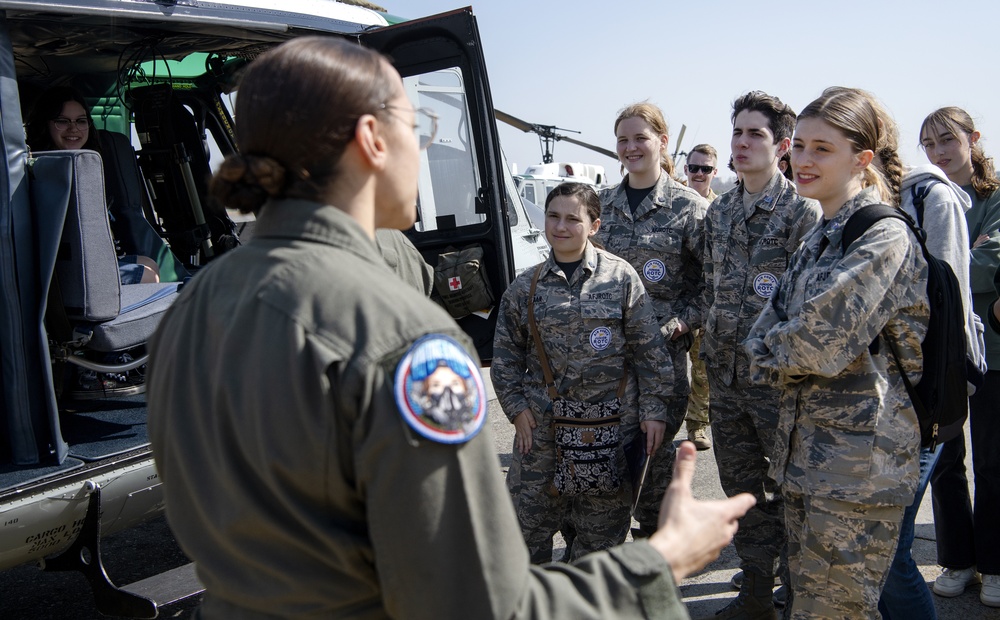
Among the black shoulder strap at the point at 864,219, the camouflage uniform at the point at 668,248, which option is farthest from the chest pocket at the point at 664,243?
the black shoulder strap at the point at 864,219

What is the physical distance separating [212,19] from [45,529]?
1887 millimetres

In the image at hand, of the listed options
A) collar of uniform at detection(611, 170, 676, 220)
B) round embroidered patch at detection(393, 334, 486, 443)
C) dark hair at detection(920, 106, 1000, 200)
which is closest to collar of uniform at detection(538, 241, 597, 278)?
collar of uniform at detection(611, 170, 676, 220)

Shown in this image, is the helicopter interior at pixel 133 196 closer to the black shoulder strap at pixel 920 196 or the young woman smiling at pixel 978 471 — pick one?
the black shoulder strap at pixel 920 196

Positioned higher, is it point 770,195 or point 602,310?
point 770,195

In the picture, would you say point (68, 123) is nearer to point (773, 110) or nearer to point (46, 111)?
point (46, 111)

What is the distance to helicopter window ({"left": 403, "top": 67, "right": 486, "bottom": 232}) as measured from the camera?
409 cm

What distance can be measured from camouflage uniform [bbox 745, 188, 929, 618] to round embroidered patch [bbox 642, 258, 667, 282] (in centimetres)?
133

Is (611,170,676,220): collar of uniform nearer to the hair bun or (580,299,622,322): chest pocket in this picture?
(580,299,622,322): chest pocket

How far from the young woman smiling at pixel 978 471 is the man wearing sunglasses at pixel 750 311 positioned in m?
0.70

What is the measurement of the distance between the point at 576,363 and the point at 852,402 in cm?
111

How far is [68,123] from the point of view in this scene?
402cm

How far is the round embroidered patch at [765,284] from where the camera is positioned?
3297 mm

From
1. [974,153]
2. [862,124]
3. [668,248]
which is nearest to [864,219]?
[862,124]

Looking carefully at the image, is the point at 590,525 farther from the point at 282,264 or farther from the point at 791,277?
the point at 282,264
